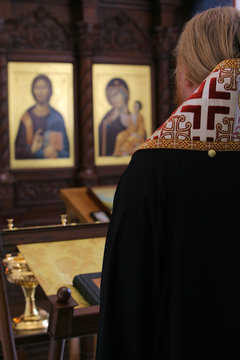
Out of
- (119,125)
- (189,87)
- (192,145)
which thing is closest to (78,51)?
(119,125)

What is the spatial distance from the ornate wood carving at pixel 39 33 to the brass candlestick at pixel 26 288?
4052mm

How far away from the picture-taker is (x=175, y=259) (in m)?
1.18

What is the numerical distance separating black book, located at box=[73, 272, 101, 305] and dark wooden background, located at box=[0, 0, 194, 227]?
3953 millimetres

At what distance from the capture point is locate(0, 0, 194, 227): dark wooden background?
6.18 m

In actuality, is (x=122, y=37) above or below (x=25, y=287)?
above

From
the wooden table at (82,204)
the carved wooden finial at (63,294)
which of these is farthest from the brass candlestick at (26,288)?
the carved wooden finial at (63,294)

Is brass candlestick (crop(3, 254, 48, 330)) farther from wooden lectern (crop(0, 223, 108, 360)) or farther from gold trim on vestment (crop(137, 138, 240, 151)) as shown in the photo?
gold trim on vestment (crop(137, 138, 240, 151))

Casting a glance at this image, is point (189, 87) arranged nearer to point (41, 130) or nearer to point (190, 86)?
point (190, 86)

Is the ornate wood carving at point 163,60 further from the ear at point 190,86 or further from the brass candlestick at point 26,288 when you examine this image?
the ear at point 190,86

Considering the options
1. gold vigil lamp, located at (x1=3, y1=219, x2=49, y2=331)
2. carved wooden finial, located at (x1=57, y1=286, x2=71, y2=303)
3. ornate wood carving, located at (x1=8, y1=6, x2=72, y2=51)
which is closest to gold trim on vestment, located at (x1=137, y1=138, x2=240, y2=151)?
carved wooden finial, located at (x1=57, y1=286, x2=71, y2=303)

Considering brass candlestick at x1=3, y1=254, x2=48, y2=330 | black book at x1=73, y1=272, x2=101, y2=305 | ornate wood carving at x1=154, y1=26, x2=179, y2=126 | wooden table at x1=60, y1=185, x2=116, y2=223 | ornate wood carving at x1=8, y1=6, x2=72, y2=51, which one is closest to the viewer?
black book at x1=73, y1=272, x2=101, y2=305

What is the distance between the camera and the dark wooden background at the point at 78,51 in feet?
20.3

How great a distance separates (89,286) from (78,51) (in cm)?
492

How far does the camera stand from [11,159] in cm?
632
